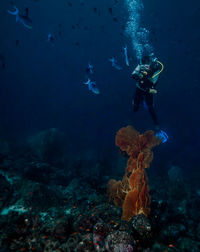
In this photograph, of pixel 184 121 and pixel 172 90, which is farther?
pixel 184 121

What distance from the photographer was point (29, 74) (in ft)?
429

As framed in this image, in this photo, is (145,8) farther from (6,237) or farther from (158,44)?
(6,237)

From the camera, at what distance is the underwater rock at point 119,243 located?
2959mm

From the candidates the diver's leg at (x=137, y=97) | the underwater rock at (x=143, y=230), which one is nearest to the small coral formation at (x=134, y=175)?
the underwater rock at (x=143, y=230)

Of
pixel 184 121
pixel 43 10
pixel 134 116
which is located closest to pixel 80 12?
pixel 43 10

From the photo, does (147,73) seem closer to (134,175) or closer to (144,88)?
(144,88)

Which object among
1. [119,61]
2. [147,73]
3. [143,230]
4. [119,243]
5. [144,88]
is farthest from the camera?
[119,61]

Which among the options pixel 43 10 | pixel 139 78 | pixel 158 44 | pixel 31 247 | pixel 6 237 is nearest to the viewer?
pixel 31 247

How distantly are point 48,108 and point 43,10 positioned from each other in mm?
45592

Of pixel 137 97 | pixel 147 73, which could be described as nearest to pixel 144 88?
pixel 147 73

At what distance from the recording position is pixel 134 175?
4.98 metres

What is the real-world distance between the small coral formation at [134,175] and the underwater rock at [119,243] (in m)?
1.44

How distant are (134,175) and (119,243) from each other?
2189mm

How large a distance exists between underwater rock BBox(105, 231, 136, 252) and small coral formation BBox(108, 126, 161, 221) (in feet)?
4.73
